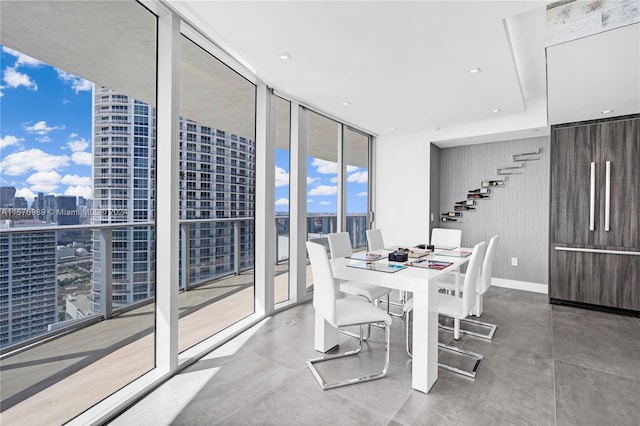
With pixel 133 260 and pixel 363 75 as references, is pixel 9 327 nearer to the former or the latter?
pixel 133 260

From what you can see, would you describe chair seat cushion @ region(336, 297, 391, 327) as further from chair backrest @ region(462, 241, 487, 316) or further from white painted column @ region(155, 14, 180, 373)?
white painted column @ region(155, 14, 180, 373)

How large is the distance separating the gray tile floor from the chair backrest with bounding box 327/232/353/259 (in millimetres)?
889

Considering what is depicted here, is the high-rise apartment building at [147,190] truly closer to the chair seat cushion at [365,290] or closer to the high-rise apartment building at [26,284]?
the high-rise apartment building at [26,284]

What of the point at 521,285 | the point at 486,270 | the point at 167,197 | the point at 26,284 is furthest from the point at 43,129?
the point at 521,285

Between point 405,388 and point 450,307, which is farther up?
point 450,307

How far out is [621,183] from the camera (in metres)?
3.82

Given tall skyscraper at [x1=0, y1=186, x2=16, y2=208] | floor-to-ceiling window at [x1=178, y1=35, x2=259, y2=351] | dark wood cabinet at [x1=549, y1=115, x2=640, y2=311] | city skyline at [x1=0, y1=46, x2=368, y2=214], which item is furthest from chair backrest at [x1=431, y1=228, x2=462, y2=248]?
tall skyscraper at [x1=0, y1=186, x2=16, y2=208]

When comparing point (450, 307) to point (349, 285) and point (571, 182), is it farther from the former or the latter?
point (571, 182)

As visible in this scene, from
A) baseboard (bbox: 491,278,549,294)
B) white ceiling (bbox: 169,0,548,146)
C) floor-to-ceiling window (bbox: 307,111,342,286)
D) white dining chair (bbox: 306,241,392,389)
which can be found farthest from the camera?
baseboard (bbox: 491,278,549,294)

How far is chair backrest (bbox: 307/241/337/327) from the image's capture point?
2311 millimetres

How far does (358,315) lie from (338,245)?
1334mm

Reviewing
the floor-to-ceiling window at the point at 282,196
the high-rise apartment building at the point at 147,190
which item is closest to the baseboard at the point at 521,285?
the floor-to-ceiling window at the point at 282,196

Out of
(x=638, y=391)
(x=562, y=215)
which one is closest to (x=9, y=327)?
(x=638, y=391)

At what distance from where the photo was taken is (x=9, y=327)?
6.47 feet
